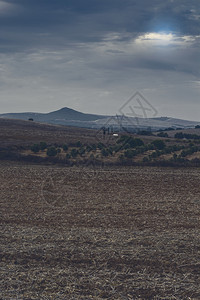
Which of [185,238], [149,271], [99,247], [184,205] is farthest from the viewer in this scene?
[184,205]

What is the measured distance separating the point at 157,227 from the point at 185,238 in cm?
178

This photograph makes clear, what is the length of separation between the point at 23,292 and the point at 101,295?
2.04 metres

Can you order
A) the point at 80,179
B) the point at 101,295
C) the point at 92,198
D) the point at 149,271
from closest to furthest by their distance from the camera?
the point at 101,295, the point at 149,271, the point at 92,198, the point at 80,179

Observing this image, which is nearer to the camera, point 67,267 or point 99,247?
point 67,267

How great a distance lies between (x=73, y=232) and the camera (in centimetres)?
1470

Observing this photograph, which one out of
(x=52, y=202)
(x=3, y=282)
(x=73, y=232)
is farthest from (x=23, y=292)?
(x=52, y=202)

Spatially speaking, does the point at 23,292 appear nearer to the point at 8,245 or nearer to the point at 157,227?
the point at 8,245

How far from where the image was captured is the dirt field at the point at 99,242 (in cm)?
997

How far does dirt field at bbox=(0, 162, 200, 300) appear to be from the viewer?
9969 millimetres

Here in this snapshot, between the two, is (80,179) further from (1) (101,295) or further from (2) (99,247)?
(1) (101,295)

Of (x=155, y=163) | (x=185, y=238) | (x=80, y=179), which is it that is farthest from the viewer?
(x=155, y=163)

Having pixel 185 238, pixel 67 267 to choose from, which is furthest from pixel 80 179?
pixel 67 267

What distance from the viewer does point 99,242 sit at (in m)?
13.4

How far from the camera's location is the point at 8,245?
13031 millimetres
